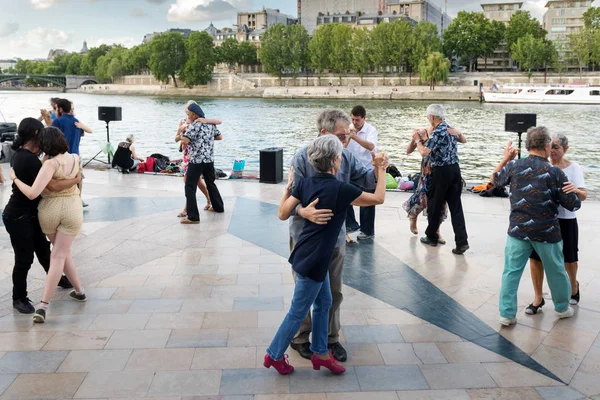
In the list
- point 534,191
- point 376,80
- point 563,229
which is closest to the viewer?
point 534,191

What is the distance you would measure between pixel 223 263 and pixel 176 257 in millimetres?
566

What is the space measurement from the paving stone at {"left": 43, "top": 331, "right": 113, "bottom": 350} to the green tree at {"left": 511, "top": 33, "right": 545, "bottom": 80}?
79.9 metres

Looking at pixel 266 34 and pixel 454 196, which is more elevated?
pixel 266 34

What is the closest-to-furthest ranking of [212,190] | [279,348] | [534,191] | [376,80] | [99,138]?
1. [279,348]
2. [534,191]
3. [212,190]
4. [99,138]
5. [376,80]

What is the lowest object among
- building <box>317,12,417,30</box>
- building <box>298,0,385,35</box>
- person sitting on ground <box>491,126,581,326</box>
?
person sitting on ground <box>491,126,581,326</box>

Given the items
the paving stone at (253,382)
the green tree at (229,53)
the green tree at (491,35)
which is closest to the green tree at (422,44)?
the green tree at (491,35)

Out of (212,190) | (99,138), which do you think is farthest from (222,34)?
(212,190)

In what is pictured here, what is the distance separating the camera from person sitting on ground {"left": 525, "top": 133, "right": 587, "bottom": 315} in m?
4.41

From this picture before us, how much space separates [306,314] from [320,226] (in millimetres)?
558

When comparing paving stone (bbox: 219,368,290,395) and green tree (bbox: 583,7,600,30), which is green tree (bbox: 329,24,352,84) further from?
paving stone (bbox: 219,368,290,395)

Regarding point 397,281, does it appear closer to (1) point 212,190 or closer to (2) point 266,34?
(1) point 212,190

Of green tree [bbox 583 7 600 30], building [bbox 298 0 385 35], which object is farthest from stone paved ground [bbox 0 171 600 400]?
building [bbox 298 0 385 35]

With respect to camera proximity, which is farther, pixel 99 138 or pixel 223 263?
pixel 99 138

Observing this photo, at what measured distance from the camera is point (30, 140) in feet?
14.4
